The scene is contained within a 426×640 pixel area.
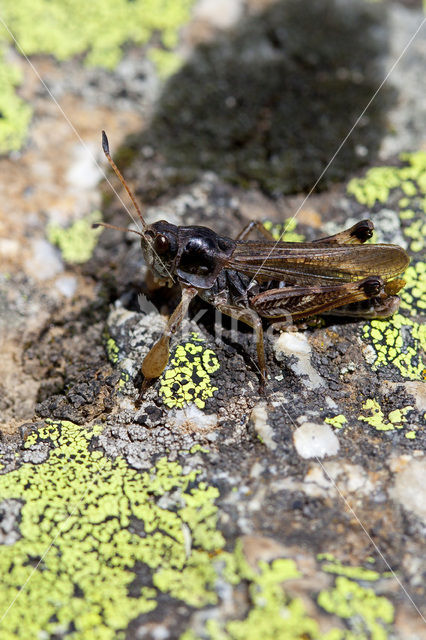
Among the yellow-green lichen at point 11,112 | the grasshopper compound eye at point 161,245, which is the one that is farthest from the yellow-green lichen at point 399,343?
the yellow-green lichen at point 11,112

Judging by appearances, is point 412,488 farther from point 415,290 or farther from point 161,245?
point 161,245

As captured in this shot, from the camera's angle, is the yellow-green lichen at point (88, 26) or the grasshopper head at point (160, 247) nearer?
the grasshopper head at point (160, 247)

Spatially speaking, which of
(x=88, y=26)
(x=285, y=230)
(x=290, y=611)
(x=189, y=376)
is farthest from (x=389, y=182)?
(x=290, y=611)

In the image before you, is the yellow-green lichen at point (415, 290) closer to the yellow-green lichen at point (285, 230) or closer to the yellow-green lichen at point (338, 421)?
the yellow-green lichen at point (285, 230)

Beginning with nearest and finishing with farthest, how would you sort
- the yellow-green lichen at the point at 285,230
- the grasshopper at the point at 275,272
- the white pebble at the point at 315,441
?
1. the white pebble at the point at 315,441
2. the grasshopper at the point at 275,272
3. the yellow-green lichen at the point at 285,230

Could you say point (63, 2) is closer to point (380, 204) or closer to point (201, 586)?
point (380, 204)

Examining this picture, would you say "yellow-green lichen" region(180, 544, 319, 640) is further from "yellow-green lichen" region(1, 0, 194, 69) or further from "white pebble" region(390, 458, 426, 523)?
"yellow-green lichen" region(1, 0, 194, 69)

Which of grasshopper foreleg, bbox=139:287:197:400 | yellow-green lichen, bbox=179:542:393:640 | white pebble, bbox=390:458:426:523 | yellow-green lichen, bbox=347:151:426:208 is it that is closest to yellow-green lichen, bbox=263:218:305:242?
yellow-green lichen, bbox=347:151:426:208
